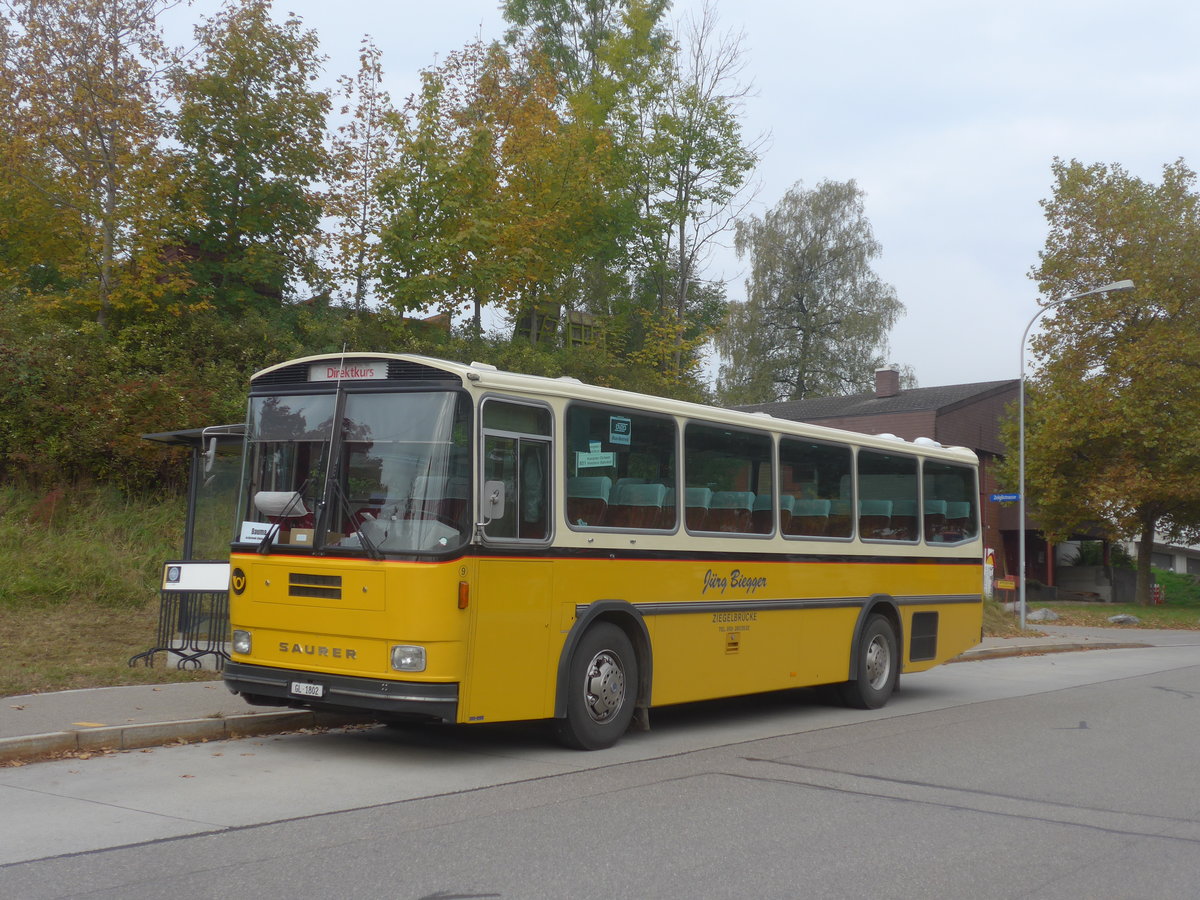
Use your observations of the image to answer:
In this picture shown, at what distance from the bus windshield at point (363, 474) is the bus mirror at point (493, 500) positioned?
16 cm

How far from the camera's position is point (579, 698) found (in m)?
8.96

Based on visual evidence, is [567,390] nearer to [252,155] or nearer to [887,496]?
[887,496]

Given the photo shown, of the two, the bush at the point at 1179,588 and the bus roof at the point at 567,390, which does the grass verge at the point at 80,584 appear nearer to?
the bus roof at the point at 567,390

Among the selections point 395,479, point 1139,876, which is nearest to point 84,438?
point 395,479

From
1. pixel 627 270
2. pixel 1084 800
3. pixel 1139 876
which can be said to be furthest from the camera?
pixel 627 270

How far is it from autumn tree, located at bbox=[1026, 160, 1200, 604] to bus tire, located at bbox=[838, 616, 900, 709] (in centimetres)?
2631

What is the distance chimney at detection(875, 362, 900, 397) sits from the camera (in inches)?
1928

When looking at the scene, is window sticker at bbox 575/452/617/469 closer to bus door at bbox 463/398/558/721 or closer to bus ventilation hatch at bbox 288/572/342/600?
bus door at bbox 463/398/558/721

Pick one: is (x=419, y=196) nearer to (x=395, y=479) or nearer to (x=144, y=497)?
(x=144, y=497)

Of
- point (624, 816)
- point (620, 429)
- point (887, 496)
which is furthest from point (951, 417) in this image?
point (624, 816)

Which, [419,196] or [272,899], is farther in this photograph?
[419,196]

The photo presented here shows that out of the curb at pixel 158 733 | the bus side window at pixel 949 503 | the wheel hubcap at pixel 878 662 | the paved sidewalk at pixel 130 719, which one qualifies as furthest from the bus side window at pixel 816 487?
the paved sidewalk at pixel 130 719

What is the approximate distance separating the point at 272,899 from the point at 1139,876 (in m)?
4.18

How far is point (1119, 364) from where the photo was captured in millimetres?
37656
